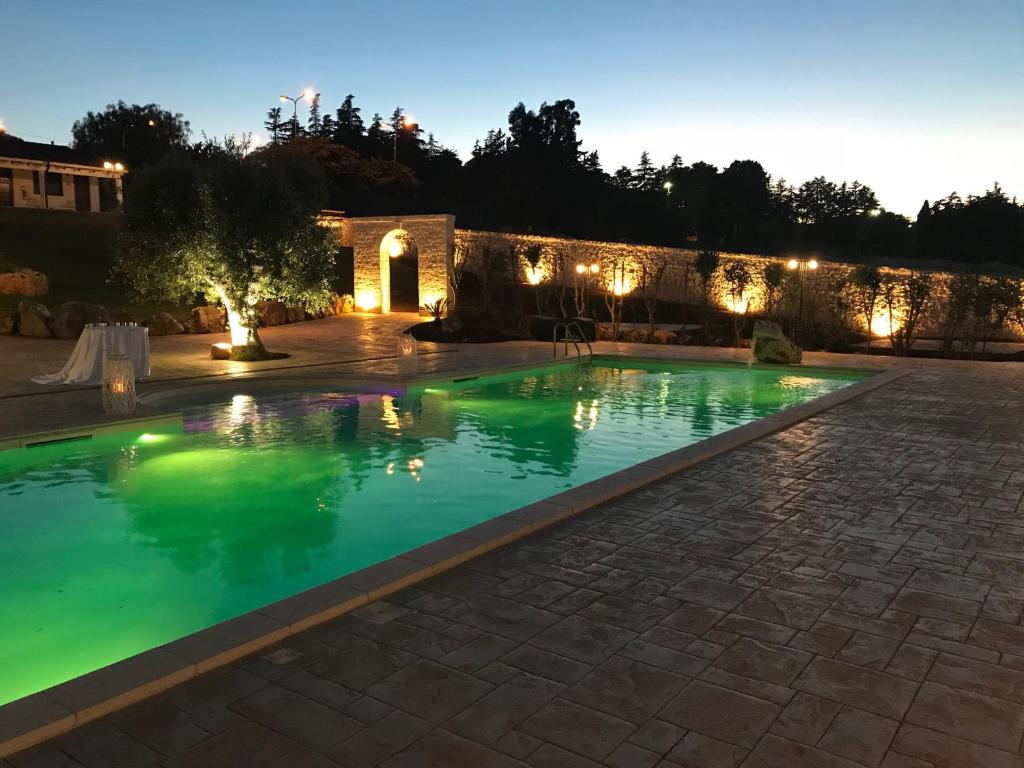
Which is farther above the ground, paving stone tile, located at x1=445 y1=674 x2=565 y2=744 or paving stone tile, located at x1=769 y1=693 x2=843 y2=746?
paving stone tile, located at x1=445 y1=674 x2=565 y2=744

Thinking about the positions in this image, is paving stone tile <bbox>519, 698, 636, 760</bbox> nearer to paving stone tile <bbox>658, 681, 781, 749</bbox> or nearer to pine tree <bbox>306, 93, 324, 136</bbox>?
paving stone tile <bbox>658, 681, 781, 749</bbox>

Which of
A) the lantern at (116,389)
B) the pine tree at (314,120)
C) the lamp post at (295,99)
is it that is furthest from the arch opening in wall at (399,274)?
the pine tree at (314,120)

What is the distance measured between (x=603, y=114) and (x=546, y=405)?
123ft

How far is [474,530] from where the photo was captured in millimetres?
4625

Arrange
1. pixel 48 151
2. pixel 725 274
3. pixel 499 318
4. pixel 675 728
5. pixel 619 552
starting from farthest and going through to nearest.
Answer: pixel 48 151 → pixel 725 274 → pixel 499 318 → pixel 619 552 → pixel 675 728

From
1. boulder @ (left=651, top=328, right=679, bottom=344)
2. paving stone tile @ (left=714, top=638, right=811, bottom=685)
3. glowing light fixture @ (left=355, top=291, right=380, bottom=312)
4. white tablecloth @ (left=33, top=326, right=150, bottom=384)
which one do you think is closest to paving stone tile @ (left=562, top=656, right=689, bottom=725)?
paving stone tile @ (left=714, top=638, right=811, bottom=685)

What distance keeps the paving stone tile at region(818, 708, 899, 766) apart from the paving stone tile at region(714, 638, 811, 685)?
0.97 feet

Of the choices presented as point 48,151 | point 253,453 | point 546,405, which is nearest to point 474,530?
point 253,453

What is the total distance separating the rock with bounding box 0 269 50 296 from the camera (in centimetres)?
2045

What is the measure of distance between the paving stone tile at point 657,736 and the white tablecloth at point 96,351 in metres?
10.6

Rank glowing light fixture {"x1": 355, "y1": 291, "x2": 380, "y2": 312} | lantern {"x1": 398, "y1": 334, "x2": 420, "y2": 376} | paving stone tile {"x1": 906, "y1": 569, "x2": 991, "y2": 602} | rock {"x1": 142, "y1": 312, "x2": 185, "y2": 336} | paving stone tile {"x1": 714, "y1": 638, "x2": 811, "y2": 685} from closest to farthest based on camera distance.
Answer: paving stone tile {"x1": 714, "y1": 638, "x2": 811, "y2": 685}
paving stone tile {"x1": 906, "y1": 569, "x2": 991, "y2": 602}
lantern {"x1": 398, "y1": 334, "x2": 420, "y2": 376}
rock {"x1": 142, "y1": 312, "x2": 185, "y2": 336}
glowing light fixture {"x1": 355, "y1": 291, "x2": 380, "y2": 312}

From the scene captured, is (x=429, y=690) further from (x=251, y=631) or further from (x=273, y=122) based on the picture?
(x=273, y=122)

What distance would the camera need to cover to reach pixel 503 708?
270cm

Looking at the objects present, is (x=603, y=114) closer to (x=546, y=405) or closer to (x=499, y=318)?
(x=499, y=318)
